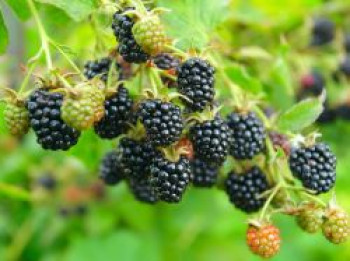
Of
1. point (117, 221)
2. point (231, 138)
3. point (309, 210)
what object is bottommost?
point (309, 210)

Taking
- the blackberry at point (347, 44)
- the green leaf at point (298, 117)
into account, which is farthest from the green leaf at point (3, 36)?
the blackberry at point (347, 44)

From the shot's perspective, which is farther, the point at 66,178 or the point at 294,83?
the point at 66,178

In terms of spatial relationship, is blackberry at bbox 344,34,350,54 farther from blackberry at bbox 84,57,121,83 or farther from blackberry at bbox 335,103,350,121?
blackberry at bbox 84,57,121,83

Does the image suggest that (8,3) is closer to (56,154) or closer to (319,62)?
(56,154)

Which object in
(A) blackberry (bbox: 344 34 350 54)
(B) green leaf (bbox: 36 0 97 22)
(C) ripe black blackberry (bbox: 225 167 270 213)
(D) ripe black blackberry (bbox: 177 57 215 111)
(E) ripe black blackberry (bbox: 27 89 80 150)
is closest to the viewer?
(E) ripe black blackberry (bbox: 27 89 80 150)

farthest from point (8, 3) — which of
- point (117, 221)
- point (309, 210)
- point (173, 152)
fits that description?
point (117, 221)

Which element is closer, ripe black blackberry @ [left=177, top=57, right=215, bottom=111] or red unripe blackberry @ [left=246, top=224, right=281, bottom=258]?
ripe black blackberry @ [left=177, top=57, right=215, bottom=111]

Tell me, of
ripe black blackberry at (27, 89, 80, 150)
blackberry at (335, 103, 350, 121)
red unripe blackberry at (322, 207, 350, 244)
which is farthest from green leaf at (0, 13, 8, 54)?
blackberry at (335, 103, 350, 121)
